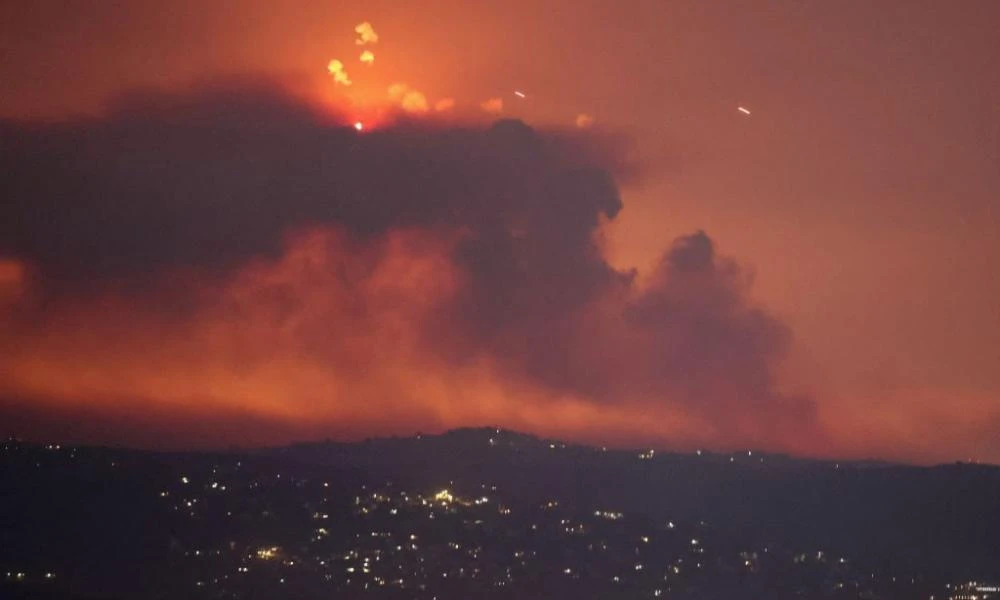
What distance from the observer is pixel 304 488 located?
5674 inches

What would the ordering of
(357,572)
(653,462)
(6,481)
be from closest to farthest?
(357,572), (6,481), (653,462)

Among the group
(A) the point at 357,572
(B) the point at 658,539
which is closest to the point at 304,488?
(A) the point at 357,572

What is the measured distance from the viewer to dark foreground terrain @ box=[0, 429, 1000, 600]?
118m

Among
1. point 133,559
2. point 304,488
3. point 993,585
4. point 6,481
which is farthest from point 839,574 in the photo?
point 6,481

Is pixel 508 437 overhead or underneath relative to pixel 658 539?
overhead

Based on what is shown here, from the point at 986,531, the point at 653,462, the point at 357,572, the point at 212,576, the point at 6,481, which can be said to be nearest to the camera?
the point at 212,576

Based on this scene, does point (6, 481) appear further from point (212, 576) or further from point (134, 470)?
point (212, 576)

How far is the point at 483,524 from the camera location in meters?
142

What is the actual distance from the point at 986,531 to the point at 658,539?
122ft

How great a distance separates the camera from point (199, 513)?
13225cm

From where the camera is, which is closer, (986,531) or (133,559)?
(133,559)

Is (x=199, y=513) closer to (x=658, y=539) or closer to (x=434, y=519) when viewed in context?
(x=434, y=519)

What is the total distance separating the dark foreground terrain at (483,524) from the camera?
11806 cm

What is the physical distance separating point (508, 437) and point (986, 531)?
58.2m
